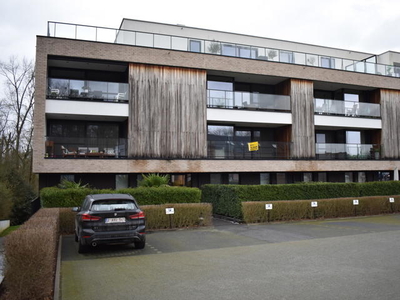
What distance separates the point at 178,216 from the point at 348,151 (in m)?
15.3

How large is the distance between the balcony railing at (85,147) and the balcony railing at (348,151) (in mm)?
12916

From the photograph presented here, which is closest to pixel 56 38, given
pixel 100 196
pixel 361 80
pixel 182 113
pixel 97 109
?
pixel 97 109

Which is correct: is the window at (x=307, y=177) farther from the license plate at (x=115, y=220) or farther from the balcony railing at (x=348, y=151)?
the license plate at (x=115, y=220)

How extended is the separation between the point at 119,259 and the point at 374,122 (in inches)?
890

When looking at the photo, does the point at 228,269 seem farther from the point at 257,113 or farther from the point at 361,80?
the point at 361,80

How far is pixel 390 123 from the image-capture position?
85.8ft

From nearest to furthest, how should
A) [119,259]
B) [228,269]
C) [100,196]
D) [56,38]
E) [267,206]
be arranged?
[228,269] → [119,259] → [100,196] → [267,206] → [56,38]

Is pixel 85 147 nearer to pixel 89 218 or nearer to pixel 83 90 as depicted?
pixel 83 90

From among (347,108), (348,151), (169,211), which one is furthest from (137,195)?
(347,108)

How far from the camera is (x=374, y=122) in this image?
2553 centimetres

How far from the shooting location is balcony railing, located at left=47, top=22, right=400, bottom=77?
18.6 m

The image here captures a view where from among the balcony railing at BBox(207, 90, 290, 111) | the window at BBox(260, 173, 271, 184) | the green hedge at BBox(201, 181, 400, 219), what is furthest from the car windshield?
the window at BBox(260, 173, 271, 184)

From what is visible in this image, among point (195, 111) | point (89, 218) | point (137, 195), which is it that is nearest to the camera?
point (89, 218)

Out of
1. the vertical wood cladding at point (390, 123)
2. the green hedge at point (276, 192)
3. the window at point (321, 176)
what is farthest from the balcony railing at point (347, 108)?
the green hedge at point (276, 192)
